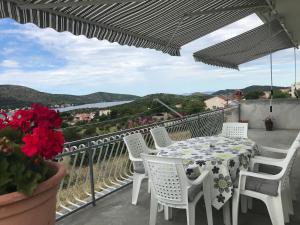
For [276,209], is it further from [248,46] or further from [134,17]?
[248,46]

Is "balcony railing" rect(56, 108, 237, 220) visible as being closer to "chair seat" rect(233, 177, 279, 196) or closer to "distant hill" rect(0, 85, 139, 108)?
"distant hill" rect(0, 85, 139, 108)

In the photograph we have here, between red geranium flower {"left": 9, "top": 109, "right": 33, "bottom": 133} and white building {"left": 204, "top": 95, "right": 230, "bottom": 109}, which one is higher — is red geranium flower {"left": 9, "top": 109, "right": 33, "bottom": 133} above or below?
above

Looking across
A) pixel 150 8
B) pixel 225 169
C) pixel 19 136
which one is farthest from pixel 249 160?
pixel 19 136

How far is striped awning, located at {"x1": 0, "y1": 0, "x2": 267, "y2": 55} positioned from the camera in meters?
3.02

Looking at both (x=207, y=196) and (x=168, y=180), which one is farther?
(x=207, y=196)

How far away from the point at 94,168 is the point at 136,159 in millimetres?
1287

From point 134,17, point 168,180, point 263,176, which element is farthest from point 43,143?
point 134,17

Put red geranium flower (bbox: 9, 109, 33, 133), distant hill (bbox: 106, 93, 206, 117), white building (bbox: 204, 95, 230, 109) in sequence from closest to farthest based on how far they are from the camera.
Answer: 1. red geranium flower (bbox: 9, 109, 33, 133)
2. distant hill (bbox: 106, 93, 206, 117)
3. white building (bbox: 204, 95, 230, 109)

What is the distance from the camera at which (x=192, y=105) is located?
9.48 metres

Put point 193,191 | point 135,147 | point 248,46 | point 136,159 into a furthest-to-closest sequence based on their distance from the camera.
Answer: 1. point 248,46
2. point 135,147
3. point 136,159
4. point 193,191

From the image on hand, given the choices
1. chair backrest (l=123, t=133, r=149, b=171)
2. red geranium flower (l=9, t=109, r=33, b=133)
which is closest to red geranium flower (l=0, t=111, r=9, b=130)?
red geranium flower (l=9, t=109, r=33, b=133)

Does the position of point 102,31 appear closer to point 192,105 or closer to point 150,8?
point 150,8

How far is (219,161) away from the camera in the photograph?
11.7 feet

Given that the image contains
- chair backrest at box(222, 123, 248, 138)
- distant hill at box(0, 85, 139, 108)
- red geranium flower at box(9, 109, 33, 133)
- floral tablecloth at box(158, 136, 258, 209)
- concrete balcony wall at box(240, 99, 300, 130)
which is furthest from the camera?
concrete balcony wall at box(240, 99, 300, 130)
